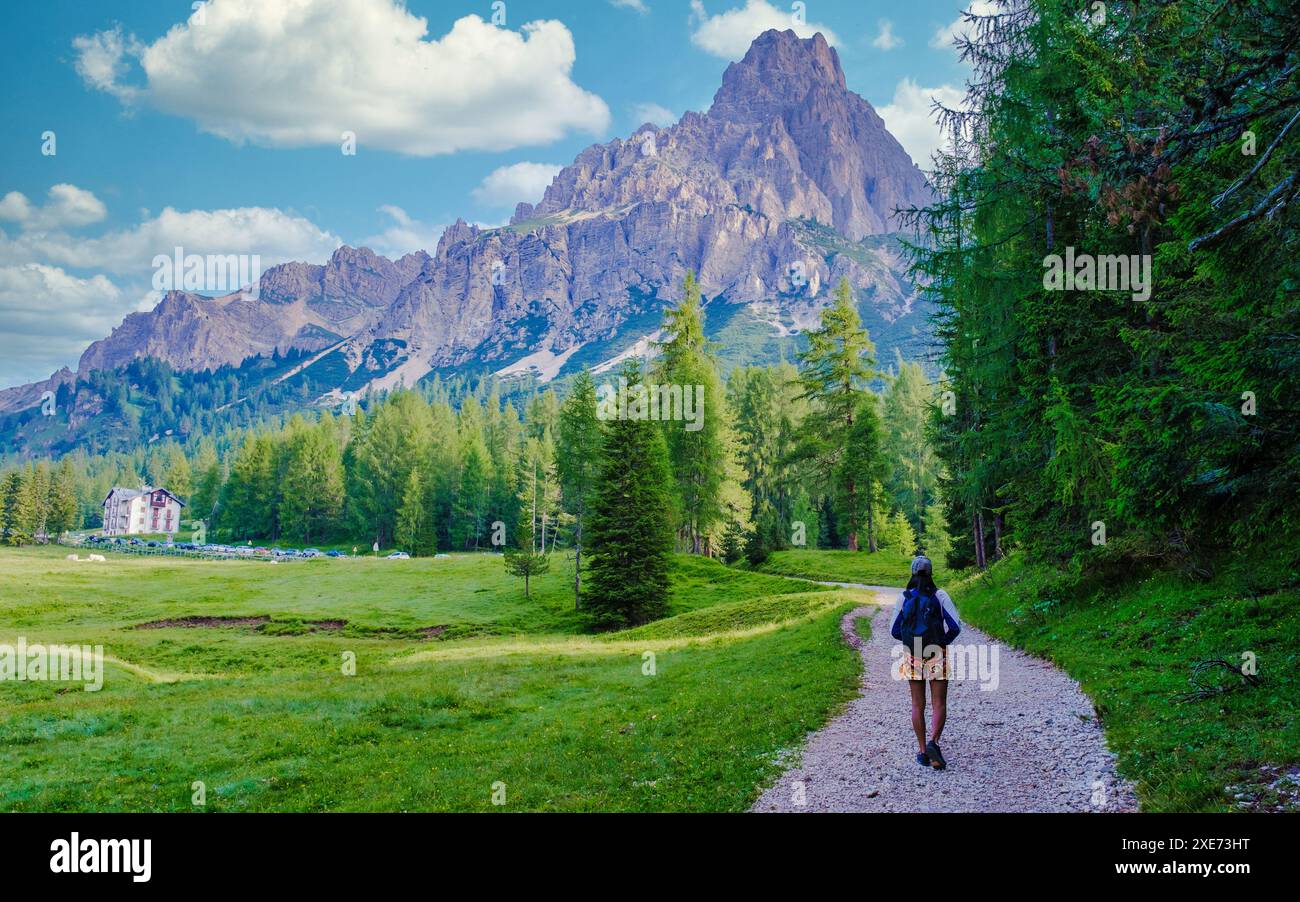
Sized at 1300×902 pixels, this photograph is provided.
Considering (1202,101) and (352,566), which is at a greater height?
(1202,101)

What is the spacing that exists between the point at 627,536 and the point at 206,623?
27.1 meters

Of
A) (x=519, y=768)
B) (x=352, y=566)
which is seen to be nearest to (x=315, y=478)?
(x=352, y=566)

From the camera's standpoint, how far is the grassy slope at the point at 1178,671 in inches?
305

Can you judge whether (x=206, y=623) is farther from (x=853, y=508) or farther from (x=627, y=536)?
(x=853, y=508)

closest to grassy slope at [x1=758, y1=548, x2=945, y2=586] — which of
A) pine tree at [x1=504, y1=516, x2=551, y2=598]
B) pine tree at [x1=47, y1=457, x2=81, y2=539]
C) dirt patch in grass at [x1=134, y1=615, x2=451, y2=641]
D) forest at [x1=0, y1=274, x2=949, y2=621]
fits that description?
forest at [x1=0, y1=274, x2=949, y2=621]

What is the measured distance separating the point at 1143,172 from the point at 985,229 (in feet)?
47.4

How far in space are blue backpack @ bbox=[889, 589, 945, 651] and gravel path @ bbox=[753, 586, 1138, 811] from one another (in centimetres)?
181

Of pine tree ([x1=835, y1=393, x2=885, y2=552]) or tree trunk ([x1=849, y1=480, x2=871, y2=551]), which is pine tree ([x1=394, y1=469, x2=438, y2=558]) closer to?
tree trunk ([x1=849, y1=480, x2=871, y2=551])

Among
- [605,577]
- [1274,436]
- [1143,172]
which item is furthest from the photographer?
[605,577]

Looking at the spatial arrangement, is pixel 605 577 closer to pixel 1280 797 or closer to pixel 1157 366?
pixel 1157 366

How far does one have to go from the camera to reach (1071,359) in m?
18.9

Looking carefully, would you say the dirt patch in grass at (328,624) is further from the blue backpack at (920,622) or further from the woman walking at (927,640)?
the blue backpack at (920,622)

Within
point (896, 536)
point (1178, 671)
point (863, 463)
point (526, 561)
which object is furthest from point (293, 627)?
point (896, 536)

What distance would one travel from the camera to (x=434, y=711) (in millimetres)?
19328
